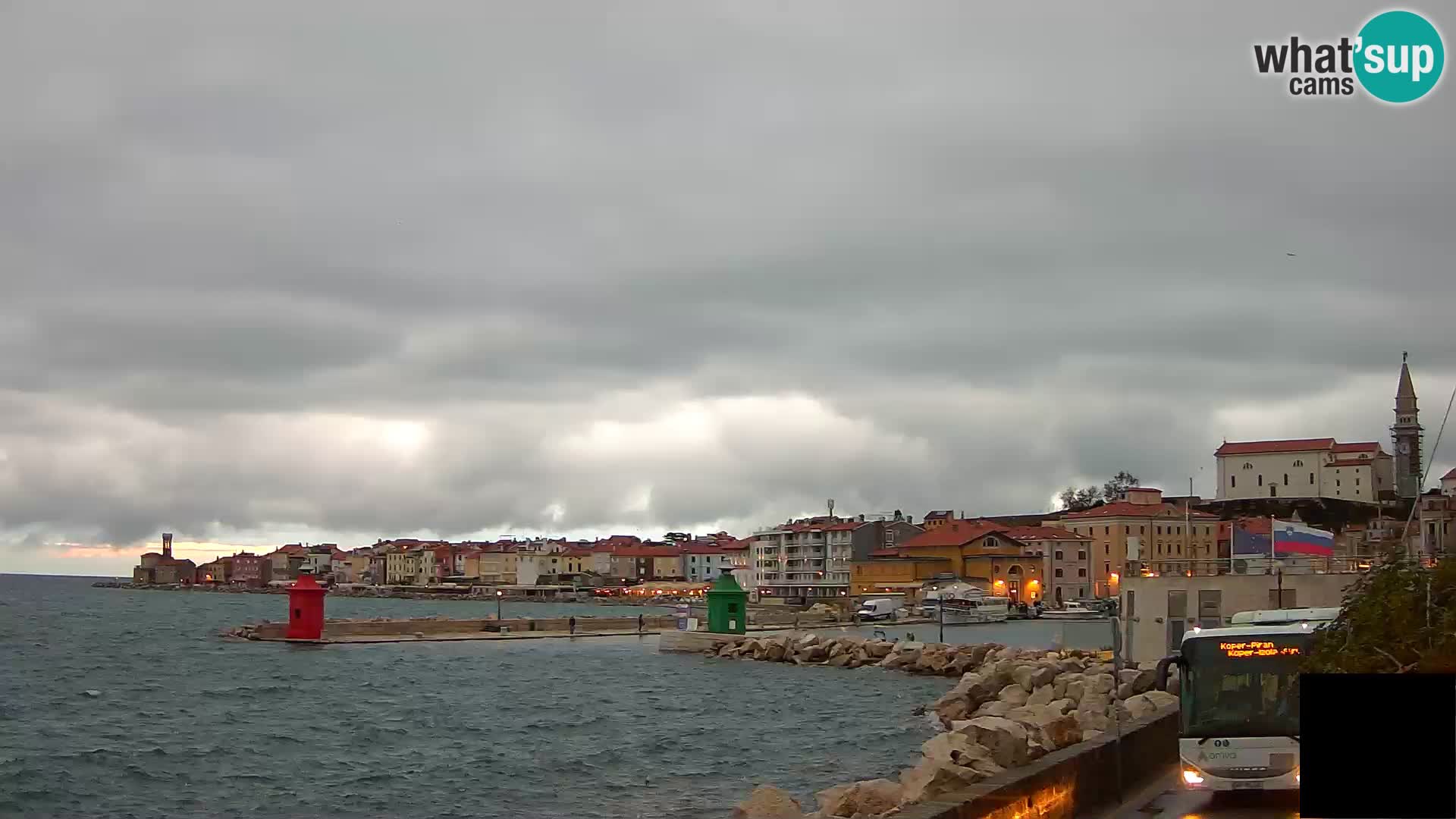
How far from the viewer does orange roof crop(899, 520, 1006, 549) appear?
485 ft

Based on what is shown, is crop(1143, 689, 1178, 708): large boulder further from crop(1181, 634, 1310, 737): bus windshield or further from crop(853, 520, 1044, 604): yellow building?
crop(853, 520, 1044, 604): yellow building

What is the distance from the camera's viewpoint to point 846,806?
20703 millimetres

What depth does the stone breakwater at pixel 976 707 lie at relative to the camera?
2056 cm

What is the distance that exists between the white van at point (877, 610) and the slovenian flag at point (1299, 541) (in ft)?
223

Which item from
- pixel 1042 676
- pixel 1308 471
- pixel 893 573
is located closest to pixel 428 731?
pixel 1042 676

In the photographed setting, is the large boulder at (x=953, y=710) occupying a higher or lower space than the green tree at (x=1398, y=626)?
lower

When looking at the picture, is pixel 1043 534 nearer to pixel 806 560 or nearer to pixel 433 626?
pixel 806 560

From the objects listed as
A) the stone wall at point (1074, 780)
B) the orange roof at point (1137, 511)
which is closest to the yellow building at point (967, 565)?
the orange roof at point (1137, 511)

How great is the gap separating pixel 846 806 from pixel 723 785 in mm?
8711

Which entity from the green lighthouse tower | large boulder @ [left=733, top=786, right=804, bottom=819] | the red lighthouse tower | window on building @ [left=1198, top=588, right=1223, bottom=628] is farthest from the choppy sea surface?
window on building @ [left=1198, top=588, right=1223, bottom=628]

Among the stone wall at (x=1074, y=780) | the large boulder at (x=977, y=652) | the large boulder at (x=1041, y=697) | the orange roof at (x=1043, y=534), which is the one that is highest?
the orange roof at (x=1043, y=534)

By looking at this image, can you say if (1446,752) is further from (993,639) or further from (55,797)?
(993,639)

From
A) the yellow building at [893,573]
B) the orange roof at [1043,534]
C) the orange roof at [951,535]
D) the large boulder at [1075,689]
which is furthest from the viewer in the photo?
the orange roof at [1043,534]

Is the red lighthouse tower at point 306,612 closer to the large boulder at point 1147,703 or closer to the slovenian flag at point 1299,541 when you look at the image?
the slovenian flag at point 1299,541
